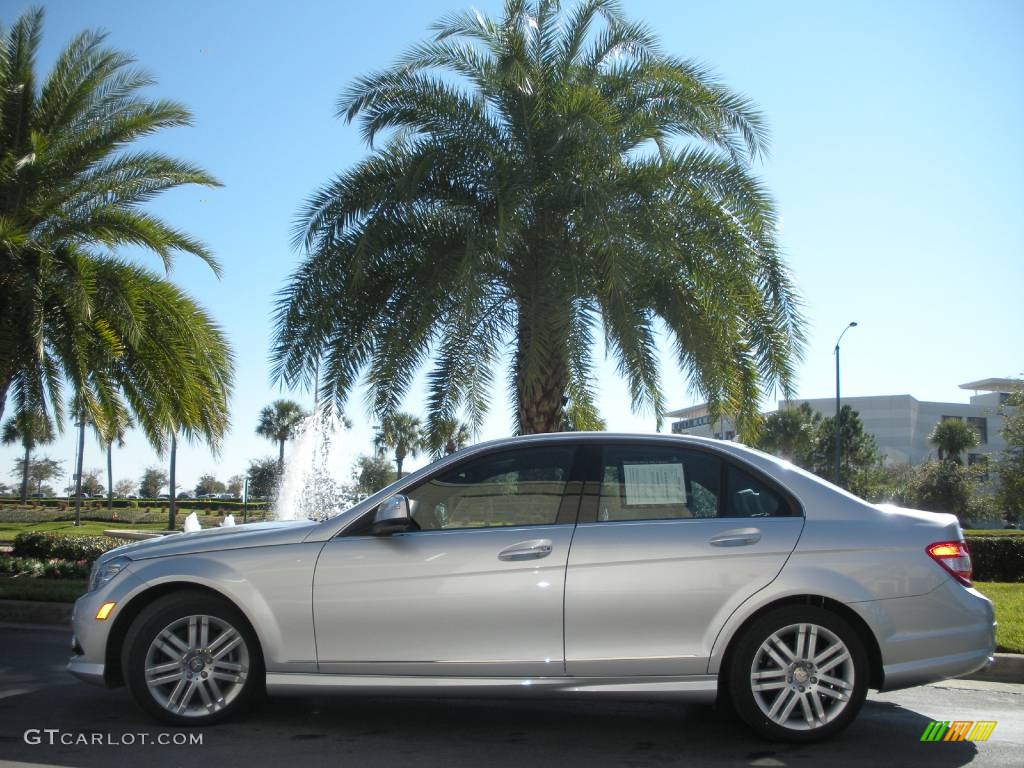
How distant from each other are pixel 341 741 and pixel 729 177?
8914mm

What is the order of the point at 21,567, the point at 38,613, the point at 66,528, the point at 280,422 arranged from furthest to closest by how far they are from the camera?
the point at 280,422, the point at 66,528, the point at 21,567, the point at 38,613

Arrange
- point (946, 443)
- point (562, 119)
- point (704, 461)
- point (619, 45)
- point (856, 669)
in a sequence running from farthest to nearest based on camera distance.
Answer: point (946, 443), point (619, 45), point (562, 119), point (704, 461), point (856, 669)

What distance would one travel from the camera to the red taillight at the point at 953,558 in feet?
15.5

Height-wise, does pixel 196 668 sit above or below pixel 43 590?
above

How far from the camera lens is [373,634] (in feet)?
15.6

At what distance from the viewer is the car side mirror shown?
15.7 feet

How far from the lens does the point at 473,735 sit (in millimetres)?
4949

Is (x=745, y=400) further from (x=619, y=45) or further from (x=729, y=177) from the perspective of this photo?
(x=619, y=45)

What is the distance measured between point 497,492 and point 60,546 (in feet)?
43.1

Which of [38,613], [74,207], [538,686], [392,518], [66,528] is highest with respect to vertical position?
[74,207]

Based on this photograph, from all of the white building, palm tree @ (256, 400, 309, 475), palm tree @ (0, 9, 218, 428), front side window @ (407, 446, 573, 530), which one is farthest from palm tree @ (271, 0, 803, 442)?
the white building

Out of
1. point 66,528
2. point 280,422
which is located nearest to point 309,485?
point 66,528

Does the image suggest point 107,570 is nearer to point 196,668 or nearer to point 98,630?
point 98,630

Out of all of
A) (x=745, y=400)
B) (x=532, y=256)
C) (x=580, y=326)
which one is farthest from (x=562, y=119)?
(x=745, y=400)
